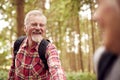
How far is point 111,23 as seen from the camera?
38.6 inches

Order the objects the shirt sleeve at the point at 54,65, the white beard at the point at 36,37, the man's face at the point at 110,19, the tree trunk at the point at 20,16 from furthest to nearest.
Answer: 1. the tree trunk at the point at 20,16
2. the white beard at the point at 36,37
3. the shirt sleeve at the point at 54,65
4. the man's face at the point at 110,19

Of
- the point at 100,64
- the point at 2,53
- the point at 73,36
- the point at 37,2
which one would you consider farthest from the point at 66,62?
the point at 100,64

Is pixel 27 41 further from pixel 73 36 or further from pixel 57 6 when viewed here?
pixel 73 36

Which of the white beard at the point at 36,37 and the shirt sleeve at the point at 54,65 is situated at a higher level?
the white beard at the point at 36,37

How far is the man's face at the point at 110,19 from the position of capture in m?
0.98

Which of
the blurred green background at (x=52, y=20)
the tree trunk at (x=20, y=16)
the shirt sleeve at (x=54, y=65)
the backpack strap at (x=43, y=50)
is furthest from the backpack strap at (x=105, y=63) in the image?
the tree trunk at (x=20, y=16)

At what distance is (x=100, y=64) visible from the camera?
1107 millimetres

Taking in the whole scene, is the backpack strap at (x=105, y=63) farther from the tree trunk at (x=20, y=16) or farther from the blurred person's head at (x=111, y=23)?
the tree trunk at (x=20, y=16)

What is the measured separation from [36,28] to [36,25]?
0.04 metres

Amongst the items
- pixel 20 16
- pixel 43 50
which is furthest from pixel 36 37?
pixel 20 16

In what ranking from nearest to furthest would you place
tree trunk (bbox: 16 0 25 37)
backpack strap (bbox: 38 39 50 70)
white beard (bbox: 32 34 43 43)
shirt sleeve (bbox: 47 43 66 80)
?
shirt sleeve (bbox: 47 43 66 80) < backpack strap (bbox: 38 39 50 70) < white beard (bbox: 32 34 43 43) < tree trunk (bbox: 16 0 25 37)

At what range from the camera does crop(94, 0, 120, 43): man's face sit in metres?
0.98

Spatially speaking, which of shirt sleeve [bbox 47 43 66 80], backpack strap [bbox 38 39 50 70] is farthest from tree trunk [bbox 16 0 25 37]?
shirt sleeve [bbox 47 43 66 80]

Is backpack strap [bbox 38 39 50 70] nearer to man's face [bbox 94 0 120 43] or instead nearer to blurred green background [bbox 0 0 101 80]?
man's face [bbox 94 0 120 43]
